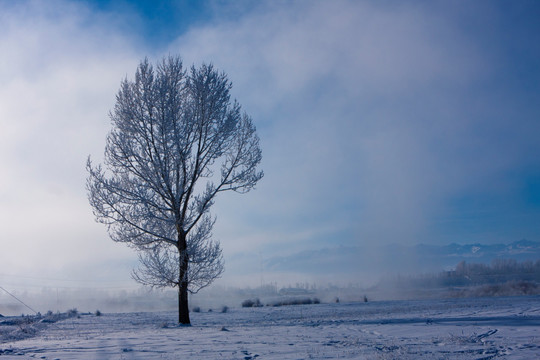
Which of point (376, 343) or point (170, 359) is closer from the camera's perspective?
point (170, 359)

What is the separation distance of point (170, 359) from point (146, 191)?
10849 millimetres

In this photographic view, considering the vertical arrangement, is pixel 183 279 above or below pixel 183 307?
above

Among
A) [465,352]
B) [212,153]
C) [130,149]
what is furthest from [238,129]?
[465,352]

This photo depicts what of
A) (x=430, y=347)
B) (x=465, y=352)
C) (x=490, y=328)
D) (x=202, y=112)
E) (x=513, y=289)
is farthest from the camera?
(x=513, y=289)

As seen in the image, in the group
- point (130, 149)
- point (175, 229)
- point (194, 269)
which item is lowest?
point (194, 269)

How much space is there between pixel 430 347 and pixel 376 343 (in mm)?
1376

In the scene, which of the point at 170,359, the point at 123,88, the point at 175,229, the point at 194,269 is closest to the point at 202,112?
the point at 123,88

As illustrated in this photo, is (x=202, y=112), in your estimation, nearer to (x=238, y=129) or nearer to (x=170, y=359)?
(x=238, y=129)

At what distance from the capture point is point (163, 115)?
1836 cm

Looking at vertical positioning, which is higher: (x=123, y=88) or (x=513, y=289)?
(x=123, y=88)

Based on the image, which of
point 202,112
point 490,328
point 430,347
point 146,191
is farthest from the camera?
point 202,112

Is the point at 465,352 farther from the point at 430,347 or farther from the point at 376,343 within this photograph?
the point at 376,343

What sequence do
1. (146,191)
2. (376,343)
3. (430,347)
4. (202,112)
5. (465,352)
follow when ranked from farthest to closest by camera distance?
(202,112), (146,191), (376,343), (430,347), (465,352)

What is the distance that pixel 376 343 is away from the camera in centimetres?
977
